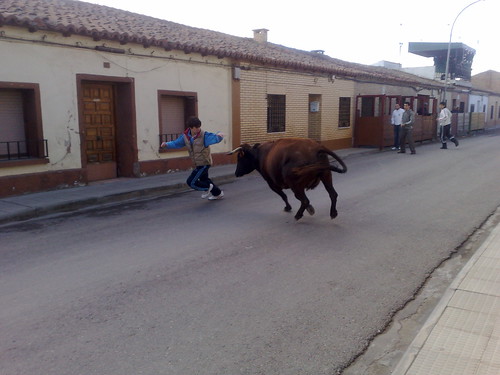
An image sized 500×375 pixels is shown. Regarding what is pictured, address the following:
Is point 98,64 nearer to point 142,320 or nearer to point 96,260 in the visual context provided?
point 96,260

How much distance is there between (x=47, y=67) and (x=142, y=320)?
25.0 feet

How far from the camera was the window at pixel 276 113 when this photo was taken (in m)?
16.8

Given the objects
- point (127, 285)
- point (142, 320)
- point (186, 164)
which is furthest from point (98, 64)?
point (142, 320)

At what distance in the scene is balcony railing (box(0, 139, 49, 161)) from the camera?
952cm

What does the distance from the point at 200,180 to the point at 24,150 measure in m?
3.76

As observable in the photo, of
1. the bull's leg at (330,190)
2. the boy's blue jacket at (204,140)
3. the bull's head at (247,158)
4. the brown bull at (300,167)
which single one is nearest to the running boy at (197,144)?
the boy's blue jacket at (204,140)

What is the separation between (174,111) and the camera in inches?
524

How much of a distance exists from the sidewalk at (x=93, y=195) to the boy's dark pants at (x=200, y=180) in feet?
4.41

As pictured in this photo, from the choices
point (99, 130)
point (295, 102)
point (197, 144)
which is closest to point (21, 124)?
point (99, 130)

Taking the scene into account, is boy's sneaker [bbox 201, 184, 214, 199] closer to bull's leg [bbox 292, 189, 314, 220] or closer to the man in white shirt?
bull's leg [bbox 292, 189, 314, 220]

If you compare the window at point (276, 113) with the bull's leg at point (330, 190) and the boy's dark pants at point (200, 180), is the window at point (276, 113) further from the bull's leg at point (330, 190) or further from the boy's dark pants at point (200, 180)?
the bull's leg at point (330, 190)

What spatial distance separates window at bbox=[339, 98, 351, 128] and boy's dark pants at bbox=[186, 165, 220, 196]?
1271 cm

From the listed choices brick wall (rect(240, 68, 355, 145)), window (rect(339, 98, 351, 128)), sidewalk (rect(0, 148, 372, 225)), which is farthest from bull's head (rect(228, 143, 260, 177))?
window (rect(339, 98, 351, 128))

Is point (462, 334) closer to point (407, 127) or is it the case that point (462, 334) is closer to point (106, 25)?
point (106, 25)
